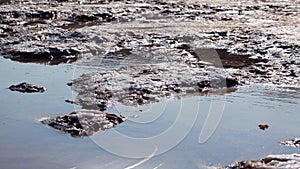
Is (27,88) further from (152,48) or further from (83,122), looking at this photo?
(152,48)

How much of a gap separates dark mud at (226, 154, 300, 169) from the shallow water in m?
0.25

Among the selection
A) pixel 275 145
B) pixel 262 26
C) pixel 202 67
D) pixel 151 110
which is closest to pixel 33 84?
pixel 151 110

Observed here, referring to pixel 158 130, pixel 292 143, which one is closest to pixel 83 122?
pixel 158 130

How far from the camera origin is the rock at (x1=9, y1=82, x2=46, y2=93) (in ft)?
24.6

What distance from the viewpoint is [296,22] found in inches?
571

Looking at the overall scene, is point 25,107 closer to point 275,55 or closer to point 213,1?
point 275,55

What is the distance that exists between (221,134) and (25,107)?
8.13ft

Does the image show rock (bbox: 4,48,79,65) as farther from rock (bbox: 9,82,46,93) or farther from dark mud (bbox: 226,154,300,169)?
dark mud (bbox: 226,154,300,169)

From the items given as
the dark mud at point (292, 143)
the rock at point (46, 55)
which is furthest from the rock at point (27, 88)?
the dark mud at point (292, 143)

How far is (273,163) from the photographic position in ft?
15.2

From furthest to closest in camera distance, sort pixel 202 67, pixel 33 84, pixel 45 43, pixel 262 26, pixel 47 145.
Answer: pixel 262 26 < pixel 45 43 < pixel 202 67 < pixel 33 84 < pixel 47 145

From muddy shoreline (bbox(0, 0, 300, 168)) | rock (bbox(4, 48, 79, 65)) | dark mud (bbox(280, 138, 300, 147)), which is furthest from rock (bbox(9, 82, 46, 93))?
dark mud (bbox(280, 138, 300, 147))

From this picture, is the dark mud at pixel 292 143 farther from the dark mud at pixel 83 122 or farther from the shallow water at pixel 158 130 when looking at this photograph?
→ the dark mud at pixel 83 122

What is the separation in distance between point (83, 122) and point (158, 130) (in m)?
0.83
